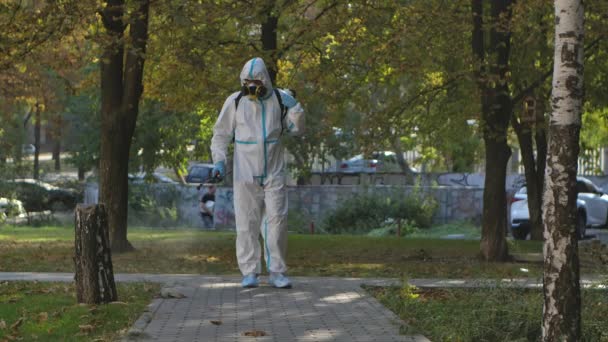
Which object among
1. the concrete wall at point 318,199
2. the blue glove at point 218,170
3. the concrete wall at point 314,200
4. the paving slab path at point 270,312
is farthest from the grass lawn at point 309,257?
the concrete wall at point 314,200

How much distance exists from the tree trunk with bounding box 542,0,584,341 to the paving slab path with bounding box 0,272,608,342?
1051 millimetres

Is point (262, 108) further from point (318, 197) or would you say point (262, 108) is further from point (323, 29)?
point (318, 197)

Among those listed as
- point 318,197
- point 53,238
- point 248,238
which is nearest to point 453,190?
point 318,197

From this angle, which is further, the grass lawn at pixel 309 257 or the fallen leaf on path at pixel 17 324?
the grass lawn at pixel 309 257

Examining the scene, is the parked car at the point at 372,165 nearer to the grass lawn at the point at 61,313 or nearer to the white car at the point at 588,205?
the white car at the point at 588,205

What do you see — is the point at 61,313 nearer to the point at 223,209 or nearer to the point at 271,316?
the point at 271,316

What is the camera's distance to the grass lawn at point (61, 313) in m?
8.77

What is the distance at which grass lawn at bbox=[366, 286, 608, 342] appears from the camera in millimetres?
8719

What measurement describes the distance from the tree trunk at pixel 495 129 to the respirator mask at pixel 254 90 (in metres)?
6.76

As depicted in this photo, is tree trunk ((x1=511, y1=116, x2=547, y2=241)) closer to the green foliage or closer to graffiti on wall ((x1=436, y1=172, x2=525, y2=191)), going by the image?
the green foliage

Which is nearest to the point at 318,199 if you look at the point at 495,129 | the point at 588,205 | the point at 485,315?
the point at 588,205

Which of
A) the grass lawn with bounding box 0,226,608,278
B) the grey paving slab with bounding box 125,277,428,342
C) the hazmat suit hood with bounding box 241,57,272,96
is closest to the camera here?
the grey paving slab with bounding box 125,277,428,342

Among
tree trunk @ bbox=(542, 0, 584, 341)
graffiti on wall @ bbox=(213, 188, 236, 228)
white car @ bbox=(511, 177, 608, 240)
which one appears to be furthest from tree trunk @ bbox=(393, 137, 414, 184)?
tree trunk @ bbox=(542, 0, 584, 341)

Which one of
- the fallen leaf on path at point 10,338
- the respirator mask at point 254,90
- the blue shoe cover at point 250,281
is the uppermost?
the respirator mask at point 254,90
